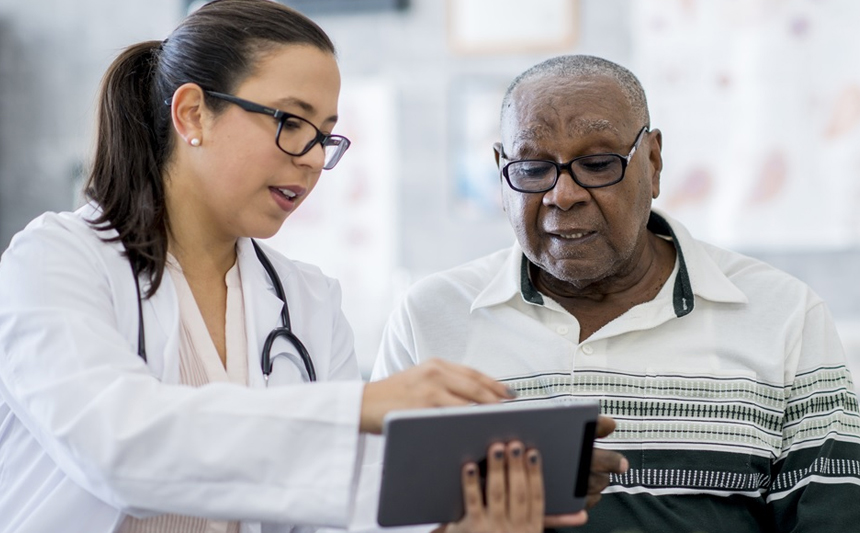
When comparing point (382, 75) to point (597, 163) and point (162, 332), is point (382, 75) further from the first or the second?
point (162, 332)

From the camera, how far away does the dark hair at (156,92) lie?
1.38 metres

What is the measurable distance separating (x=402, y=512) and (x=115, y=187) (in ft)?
2.19

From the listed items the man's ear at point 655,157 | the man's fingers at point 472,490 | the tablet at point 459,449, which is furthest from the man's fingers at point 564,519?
the man's ear at point 655,157

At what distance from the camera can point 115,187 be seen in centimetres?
144

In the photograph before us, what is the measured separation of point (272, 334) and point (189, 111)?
36 cm

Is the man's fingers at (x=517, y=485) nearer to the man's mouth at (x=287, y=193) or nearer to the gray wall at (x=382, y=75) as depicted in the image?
the man's mouth at (x=287, y=193)

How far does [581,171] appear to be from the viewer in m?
1.71

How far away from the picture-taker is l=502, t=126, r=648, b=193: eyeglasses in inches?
67.1

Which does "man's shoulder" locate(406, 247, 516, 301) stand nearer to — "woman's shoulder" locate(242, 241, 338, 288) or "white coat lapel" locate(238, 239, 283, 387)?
"woman's shoulder" locate(242, 241, 338, 288)

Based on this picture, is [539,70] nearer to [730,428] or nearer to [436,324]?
[436,324]

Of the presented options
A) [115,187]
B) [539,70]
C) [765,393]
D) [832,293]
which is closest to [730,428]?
[765,393]

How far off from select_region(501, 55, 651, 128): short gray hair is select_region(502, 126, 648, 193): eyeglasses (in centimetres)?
7

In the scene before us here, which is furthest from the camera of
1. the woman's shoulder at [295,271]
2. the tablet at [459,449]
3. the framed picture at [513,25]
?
the framed picture at [513,25]

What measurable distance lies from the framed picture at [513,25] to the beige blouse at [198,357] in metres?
2.06
